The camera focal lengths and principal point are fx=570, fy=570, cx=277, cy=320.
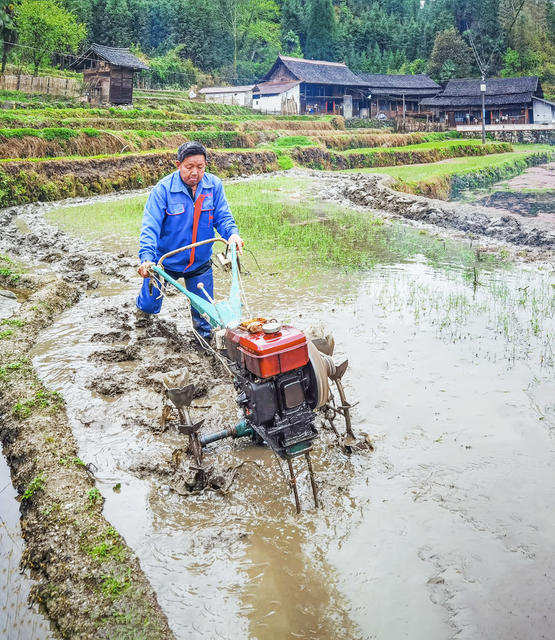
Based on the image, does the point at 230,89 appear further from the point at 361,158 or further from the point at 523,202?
the point at 523,202

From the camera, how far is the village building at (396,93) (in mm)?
55875

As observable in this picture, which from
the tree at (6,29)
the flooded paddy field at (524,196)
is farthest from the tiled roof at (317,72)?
the flooded paddy field at (524,196)

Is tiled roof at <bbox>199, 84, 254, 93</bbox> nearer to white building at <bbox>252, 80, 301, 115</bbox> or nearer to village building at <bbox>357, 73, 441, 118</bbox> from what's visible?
white building at <bbox>252, 80, 301, 115</bbox>

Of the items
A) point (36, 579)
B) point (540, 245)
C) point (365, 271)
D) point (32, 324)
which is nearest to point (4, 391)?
point (32, 324)

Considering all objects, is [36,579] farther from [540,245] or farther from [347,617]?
[540,245]

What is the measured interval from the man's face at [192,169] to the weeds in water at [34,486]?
8.23ft

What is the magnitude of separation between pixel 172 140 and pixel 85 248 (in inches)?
687

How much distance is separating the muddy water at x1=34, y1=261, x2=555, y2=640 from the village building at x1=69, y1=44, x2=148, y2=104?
35.3 meters

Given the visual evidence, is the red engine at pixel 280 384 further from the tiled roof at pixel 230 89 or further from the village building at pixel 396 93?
the village building at pixel 396 93

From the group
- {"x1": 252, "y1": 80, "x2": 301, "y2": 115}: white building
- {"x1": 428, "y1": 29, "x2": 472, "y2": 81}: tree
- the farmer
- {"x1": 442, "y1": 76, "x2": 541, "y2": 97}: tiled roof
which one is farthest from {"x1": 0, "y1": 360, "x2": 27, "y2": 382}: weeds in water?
{"x1": 428, "y1": 29, "x2": 472, "y2": 81}: tree

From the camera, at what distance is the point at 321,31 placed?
2800 inches

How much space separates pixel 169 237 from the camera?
491 centimetres

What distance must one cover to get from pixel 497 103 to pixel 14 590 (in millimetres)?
57428

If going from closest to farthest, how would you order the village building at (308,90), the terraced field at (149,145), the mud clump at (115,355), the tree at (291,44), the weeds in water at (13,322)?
the mud clump at (115,355) < the weeds in water at (13,322) < the terraced field at (149,145) < the village building at (308,90) < the tree at (291,44)
